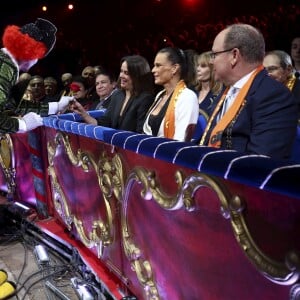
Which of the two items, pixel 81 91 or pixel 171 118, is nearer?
pixel 171 118

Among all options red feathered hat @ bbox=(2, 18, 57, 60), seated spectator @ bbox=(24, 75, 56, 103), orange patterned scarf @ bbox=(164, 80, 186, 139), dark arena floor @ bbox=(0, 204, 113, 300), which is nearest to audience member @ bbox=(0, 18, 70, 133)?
red feathered hat @ bbox=(2, 18, 57, 60)

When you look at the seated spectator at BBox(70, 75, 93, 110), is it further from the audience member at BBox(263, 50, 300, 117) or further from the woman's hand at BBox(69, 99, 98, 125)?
the audience member at BBox(263, 50, 300, 117)

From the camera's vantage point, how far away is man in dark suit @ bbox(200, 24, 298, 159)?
5.36 ft

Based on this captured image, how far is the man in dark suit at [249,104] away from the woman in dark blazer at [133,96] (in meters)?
1.03

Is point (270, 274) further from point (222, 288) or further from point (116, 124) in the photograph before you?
point (116, 124)

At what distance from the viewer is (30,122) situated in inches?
128

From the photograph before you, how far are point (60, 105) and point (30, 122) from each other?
0.32 m

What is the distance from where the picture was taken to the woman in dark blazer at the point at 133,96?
305 centimetres

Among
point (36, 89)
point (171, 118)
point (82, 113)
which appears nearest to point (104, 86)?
point (82, 113)

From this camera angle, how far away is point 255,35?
187 centimetres

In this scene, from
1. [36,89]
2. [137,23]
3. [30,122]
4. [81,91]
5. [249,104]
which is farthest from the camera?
[137,23]

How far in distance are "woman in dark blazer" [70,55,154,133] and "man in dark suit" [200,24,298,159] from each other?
3.39ft

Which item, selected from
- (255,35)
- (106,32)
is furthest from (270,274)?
(106,32)

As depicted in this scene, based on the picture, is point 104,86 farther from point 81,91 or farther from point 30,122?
point 30,122
